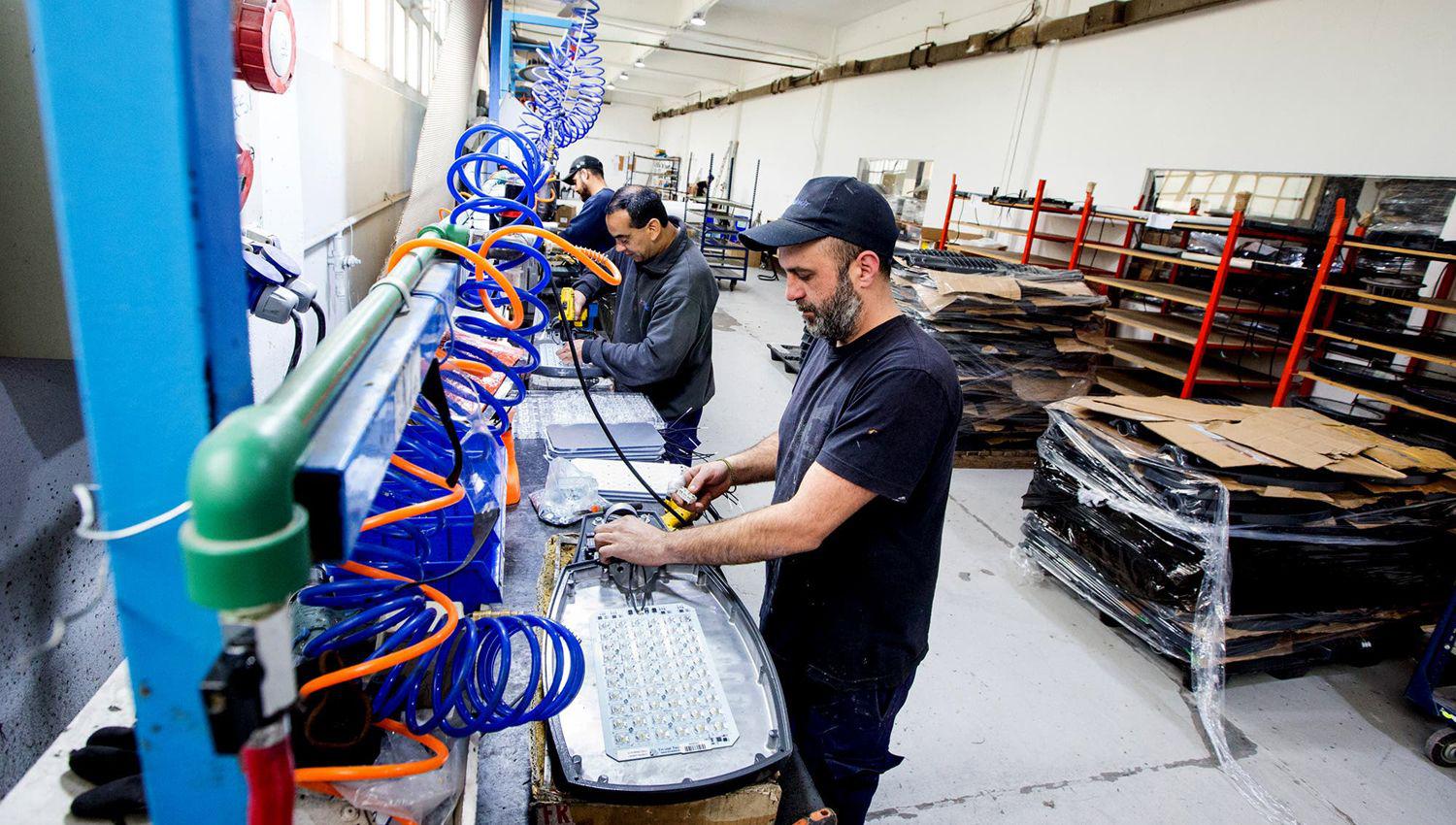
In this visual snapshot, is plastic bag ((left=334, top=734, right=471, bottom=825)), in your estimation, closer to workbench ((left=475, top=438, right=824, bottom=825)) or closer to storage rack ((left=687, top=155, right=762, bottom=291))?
workbench ((left=475, top=438, right=824, bottom=825))

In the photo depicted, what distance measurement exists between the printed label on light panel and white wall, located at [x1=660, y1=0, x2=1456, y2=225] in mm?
5275

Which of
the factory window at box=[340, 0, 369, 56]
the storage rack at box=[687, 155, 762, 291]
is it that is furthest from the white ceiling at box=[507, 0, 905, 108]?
the factory window at box=[340, 0, 369, 56]

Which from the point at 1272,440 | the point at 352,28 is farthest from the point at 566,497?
the point at 352,28

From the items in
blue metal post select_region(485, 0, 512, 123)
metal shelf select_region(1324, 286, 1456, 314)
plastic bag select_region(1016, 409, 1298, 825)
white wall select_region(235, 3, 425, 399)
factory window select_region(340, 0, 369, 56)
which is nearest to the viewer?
white wall select_region(235, 3, 425, 399)

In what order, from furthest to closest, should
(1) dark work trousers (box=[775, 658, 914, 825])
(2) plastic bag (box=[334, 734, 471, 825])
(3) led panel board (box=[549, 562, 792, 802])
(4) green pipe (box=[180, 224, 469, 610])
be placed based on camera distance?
(1) dark work trousers (box=[775, 658, 914, 825]) < (3) led panel board (box=[549, 562, 792, 802]) < (2) plastic bag (box=[334, 734, 471, 825]) < (4) green pipe (box=[180, 224, 469, 610])

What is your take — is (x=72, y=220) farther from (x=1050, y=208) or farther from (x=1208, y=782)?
(x=1050, y=208)

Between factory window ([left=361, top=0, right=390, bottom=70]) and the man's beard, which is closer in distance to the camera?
the man's beard

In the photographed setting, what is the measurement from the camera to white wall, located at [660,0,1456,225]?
4152 millimetres

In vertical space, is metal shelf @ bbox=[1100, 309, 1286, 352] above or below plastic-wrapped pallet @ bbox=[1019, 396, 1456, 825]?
above

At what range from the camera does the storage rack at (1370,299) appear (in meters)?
3.33

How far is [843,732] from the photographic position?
148 centimetres

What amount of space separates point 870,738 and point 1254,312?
4.86 m

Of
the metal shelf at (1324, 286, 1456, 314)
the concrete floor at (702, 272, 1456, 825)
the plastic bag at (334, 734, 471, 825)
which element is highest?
the metal shelf at (1324, 286, 1456, 314)

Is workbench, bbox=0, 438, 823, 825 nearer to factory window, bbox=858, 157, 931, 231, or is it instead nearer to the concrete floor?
the concrete floor
